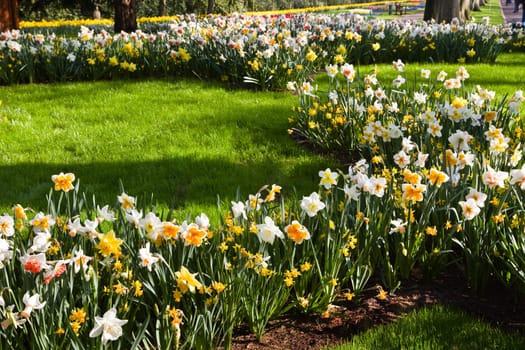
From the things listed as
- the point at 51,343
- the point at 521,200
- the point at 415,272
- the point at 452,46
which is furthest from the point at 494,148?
the point at 452,46

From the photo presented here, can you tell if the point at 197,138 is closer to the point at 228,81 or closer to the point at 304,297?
the point at 228,81

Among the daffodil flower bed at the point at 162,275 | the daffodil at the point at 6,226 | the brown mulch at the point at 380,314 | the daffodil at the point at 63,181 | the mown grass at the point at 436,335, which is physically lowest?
the brown mulch at the point at 380,314

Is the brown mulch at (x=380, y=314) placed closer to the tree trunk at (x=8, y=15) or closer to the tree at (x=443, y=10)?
the tree trunk at (x=8, y=15)

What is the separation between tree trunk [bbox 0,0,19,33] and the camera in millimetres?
8953

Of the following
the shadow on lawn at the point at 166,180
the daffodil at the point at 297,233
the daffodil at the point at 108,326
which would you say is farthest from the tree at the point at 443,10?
the daffodil at the point at 108,326

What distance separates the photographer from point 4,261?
2.09m

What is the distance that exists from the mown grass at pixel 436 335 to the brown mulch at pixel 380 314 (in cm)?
8

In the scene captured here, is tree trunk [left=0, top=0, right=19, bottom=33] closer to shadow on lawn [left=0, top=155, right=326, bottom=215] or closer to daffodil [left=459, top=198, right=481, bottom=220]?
shadow on lawn [left=0, top=155, right=326, bottom=215]

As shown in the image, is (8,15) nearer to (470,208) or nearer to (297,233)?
(297,233)

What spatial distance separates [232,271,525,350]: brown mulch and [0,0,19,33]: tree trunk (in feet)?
27.1

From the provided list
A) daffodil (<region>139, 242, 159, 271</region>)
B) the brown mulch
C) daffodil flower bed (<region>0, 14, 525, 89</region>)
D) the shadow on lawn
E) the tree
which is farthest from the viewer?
the tree

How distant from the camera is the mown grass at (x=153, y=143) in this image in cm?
413

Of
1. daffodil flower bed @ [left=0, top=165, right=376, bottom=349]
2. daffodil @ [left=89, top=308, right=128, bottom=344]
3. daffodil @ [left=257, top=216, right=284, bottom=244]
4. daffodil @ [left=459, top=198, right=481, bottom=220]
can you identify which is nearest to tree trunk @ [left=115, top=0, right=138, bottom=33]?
daffodil flower bed @ [left=0, top=165, right=376, bottom=349]

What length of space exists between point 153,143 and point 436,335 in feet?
11.3
